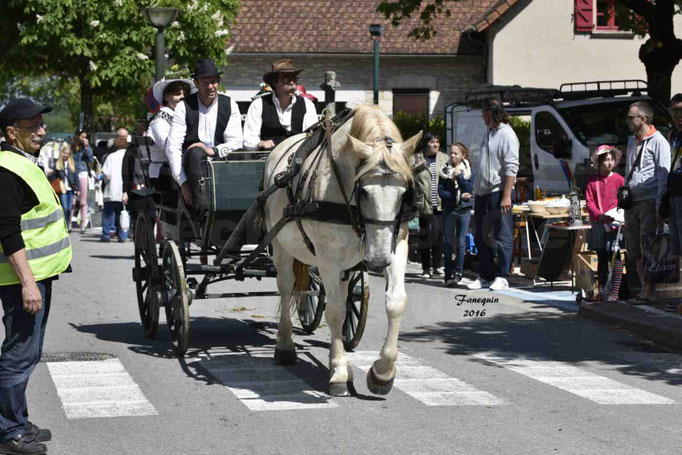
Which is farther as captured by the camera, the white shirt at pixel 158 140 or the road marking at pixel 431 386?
the white shirt at pixel 158 140

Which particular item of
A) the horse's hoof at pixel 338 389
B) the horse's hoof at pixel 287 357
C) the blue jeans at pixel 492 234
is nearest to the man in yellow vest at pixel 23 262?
the horse's hoof at pixel 338 389

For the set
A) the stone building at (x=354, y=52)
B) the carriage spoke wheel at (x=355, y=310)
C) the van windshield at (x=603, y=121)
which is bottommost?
the carriage spoke wheel at (x=355, y=310)

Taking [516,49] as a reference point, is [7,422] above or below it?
below

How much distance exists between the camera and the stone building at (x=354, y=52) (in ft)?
118

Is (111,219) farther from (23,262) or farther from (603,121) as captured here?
(23,262)

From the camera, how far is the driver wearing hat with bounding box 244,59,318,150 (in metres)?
9.96

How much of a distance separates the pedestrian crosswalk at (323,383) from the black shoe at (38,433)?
629mm

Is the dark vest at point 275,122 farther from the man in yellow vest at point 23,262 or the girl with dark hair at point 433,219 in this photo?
the girl with dark hair at point 433,219

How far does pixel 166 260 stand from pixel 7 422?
369 cm

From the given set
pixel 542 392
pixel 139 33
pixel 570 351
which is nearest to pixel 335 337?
pixel 542 392

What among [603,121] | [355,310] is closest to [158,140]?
[355,310]

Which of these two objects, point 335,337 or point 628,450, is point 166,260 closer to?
point 335,337

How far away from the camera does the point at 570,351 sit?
1006 centimetres

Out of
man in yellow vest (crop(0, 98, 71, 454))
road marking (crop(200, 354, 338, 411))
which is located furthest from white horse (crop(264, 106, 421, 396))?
man in yellow vest (crop(0, 98, 71, 454))
